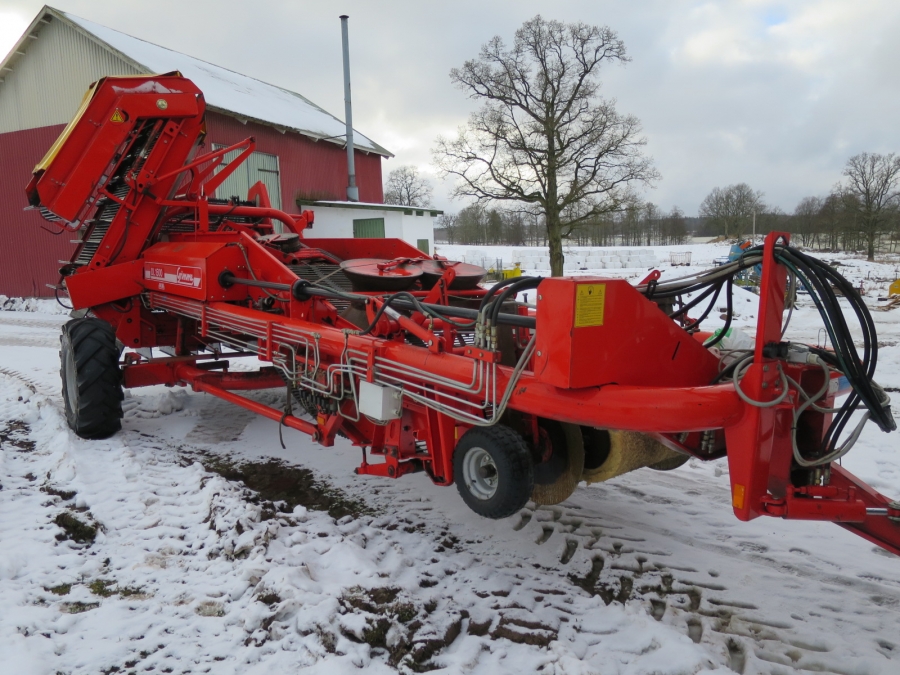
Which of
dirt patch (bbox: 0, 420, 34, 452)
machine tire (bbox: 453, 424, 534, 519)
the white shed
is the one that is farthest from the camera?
the white shed

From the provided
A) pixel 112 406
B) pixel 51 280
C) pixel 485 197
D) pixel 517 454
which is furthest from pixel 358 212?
pixel 517 454

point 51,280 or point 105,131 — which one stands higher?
point 105,131

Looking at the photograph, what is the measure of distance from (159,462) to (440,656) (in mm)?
3072

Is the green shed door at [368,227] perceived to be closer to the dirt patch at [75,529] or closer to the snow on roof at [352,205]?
the snow on roof at [352,205]

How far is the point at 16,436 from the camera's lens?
5.33 meters

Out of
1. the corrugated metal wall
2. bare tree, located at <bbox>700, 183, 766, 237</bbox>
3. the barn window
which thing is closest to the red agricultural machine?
the barn window

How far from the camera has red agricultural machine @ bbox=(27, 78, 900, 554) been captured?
7.88ft

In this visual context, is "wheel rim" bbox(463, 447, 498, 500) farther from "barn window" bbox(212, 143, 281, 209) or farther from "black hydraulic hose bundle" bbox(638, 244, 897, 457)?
"barn window" bbox(212, 143, 281, 209)

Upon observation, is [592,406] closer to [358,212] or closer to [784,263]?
[784,263]

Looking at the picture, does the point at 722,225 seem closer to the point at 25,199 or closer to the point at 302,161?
the point at 302,161

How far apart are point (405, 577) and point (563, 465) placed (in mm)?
947

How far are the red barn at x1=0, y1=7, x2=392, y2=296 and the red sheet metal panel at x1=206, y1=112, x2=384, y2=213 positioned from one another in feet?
0.10

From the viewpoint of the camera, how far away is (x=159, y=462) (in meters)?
4.84

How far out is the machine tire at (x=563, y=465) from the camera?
3131 mm
